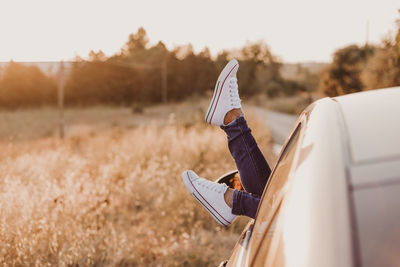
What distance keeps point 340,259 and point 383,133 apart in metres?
0.43

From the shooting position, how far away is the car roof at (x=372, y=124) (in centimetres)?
93

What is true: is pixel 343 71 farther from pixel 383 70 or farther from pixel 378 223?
pixel 378 223

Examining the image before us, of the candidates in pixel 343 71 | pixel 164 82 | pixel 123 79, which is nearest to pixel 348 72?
pixel 343 71

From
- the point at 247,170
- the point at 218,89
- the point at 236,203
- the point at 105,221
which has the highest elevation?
the point at 218,89

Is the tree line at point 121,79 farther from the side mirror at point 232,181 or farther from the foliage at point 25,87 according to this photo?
the side mirror at point 232,181

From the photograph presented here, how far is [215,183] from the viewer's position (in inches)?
99.7

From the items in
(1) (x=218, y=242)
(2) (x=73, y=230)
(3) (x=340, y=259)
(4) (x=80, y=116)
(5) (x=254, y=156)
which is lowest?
(4) (x=80, y=116)

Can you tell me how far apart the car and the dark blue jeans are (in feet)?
3.83

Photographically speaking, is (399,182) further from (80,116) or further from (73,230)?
(80,116)

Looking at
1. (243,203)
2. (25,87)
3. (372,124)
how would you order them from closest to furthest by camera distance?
(372,124) → (243,203) → (25,87)

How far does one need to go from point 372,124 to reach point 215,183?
4.91 feet

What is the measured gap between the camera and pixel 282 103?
45094 millimetres

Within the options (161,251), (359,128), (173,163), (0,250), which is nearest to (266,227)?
(359,128)

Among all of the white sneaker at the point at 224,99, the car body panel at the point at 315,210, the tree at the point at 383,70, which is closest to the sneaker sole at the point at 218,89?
the white sneaker at the point at 224,99
